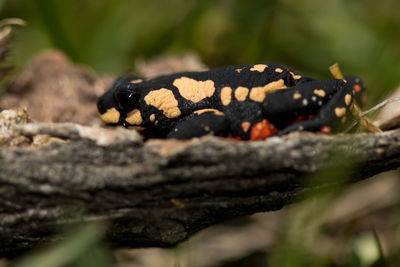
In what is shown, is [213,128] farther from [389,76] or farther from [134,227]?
[389,76]

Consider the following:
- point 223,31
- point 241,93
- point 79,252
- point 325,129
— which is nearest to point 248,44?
point 223,31

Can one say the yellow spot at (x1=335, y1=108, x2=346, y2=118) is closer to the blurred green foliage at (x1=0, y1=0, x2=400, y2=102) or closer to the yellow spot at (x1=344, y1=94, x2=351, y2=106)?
the yellow spot at (x1=344, y1=94, x2=351, y2=106)

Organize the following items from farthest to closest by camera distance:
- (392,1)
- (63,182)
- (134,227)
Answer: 1. (392,1)
2. (134,227)
3. (63,182)

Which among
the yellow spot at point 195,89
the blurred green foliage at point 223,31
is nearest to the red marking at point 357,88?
the yellow spot at point 195,89

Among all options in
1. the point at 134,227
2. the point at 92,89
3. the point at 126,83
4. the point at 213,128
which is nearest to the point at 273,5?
the point at 92,89

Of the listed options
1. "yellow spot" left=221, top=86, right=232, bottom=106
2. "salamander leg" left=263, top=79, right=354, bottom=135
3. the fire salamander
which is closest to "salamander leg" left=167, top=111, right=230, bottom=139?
the fire salamander

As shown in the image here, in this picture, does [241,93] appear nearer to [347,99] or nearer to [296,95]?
[296,95]
